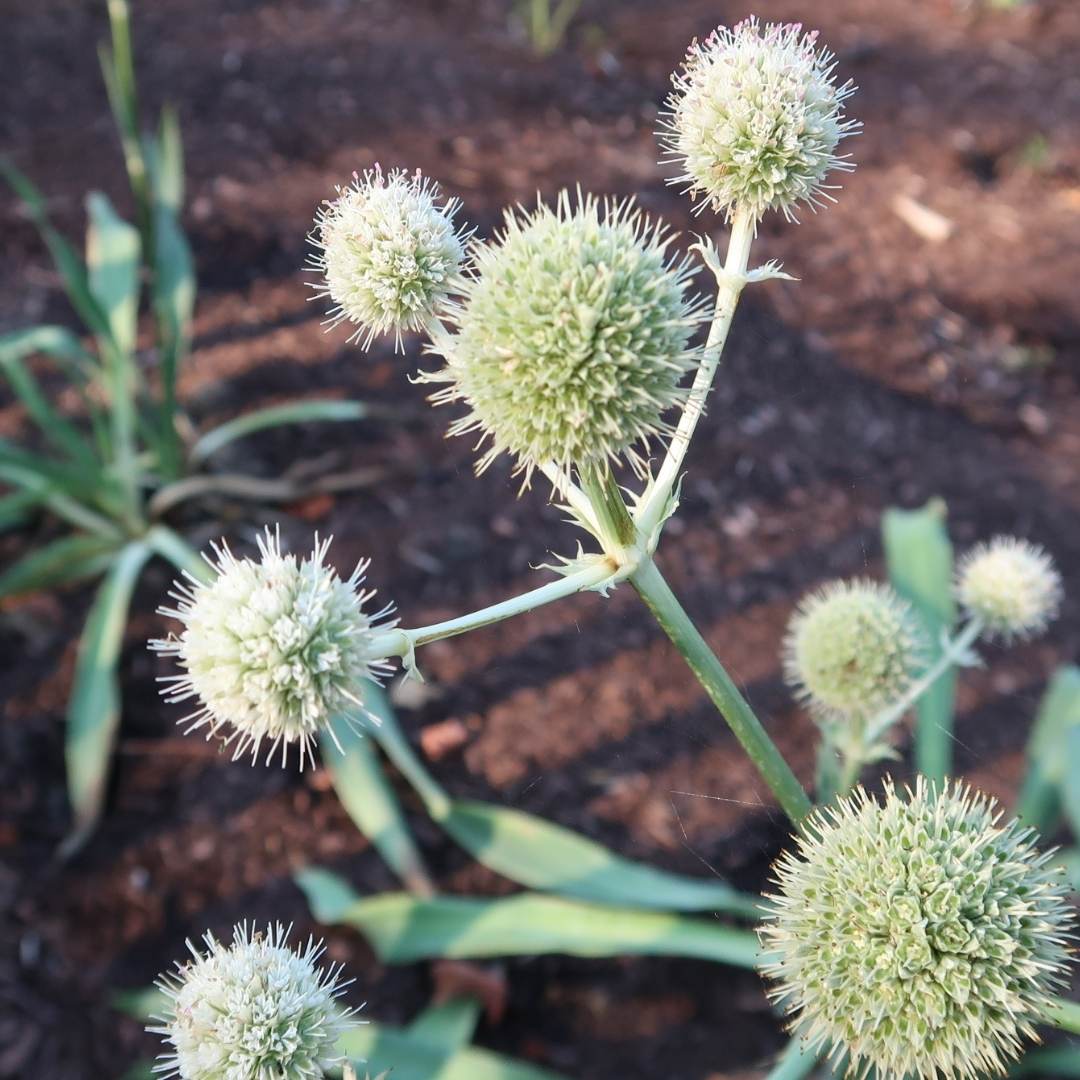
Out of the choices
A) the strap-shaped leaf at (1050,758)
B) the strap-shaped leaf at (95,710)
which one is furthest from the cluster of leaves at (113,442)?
the strap-shaped leaf at (1050,758)

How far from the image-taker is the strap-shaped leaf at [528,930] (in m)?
2.32

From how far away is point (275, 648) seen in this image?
3.81 ft

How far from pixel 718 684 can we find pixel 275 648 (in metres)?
0.59

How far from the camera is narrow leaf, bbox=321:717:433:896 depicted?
2803mm

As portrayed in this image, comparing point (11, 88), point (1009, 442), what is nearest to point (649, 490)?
point (1009, 442)

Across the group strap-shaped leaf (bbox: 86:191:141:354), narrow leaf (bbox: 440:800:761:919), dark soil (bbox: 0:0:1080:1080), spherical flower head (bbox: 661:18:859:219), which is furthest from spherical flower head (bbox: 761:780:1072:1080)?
strap-shaped leaf (bbox: 86:191:141:354)

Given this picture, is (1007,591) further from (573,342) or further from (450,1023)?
(450,1023)

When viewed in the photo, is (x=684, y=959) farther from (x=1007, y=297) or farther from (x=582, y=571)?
(x=1007, y=297)

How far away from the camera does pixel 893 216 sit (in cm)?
528

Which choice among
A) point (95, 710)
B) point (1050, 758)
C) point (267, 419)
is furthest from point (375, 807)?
point (1050, 758)

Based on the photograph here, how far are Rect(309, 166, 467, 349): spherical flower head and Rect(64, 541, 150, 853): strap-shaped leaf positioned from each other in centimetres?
218

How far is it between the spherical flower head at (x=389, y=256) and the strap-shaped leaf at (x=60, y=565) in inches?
96.6

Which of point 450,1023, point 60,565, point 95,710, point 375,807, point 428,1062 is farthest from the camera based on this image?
point 60,565

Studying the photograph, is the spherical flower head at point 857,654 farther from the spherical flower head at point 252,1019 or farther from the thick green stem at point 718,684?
the spherical flower head at point 252,1019
